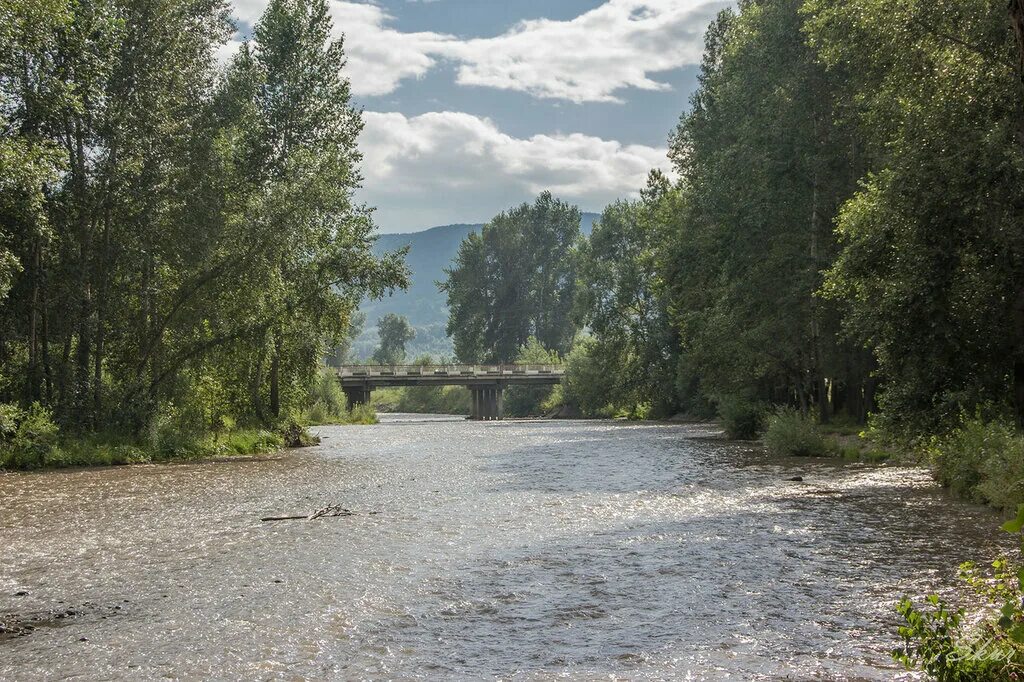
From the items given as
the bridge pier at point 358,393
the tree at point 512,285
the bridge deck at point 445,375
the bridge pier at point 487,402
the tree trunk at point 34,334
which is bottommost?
the bridge pier at point 487,402

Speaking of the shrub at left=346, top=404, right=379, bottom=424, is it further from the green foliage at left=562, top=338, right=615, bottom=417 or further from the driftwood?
the driftwood

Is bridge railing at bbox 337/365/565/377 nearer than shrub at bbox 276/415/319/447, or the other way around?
shrub at bbox 276/415/319/447

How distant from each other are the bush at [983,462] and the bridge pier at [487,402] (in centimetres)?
9063

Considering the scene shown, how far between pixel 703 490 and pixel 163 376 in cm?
2505

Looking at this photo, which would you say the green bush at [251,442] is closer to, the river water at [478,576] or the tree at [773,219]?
the river water at [478,576]

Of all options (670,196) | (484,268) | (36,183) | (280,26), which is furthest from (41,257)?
(484,268)

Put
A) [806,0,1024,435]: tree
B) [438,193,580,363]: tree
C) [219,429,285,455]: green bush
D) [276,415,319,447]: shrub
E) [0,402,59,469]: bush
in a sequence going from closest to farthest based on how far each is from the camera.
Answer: [806,0,1024,435]: tree
[0,402,59,469]: bush
[219,429,285,455]: green bush
[276,415,319,447]: shrub
[438,193,580,363]: tree

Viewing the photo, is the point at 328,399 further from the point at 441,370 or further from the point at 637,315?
the point at 637,315

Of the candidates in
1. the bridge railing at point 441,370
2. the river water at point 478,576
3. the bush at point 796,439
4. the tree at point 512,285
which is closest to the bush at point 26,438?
the river water at point 478,576

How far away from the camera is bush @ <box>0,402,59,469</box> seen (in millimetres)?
33312

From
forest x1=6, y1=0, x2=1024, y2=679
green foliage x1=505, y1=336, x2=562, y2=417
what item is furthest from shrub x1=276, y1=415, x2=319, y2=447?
green foliage x1=505, y1=336, x2=562, y2=417

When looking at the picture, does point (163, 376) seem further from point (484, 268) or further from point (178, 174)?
point (484, 268)

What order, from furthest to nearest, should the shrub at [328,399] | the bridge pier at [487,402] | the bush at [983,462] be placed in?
the bridge pier at [487,402]
the shrub at [328,399]
the bush at [983,462]

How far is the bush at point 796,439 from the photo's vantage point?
126 ft
